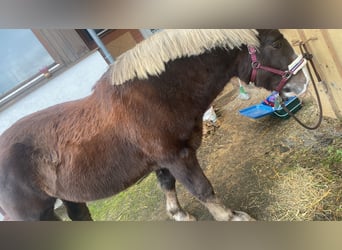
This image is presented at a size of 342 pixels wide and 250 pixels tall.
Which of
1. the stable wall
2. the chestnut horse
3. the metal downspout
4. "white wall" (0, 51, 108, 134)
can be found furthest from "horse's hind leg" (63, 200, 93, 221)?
the stable wall

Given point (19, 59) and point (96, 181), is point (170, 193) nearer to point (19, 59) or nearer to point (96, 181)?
point (96, 181)

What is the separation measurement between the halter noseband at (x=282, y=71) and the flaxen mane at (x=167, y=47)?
3 cm

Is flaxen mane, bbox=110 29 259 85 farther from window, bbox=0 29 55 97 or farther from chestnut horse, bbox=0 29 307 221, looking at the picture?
window, bbox=0 29 55 97

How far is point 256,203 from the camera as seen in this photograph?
2.46 ft

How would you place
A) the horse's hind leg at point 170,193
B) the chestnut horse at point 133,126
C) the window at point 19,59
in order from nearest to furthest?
the window at point 19,59
the chestnut horse at point 133,126
the horse's hind leg at point 170,193

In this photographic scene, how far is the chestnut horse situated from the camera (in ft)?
2.27

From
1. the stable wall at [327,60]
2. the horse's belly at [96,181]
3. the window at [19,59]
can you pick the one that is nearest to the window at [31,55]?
the window at [19,59]

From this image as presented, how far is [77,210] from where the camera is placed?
2.51 feet

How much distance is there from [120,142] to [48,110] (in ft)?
0.60

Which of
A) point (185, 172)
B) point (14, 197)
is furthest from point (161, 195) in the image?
point (14, 197)

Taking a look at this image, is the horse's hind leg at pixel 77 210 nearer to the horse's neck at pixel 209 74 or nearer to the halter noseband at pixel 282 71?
the horse's neck at pixel 209 74

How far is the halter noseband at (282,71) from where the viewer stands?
70 cm

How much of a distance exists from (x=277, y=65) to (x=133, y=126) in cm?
38

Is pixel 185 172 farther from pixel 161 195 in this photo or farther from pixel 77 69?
pixel 77 69
